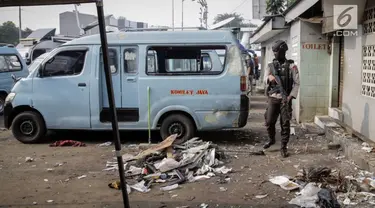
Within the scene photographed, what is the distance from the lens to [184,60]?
25.0 feet

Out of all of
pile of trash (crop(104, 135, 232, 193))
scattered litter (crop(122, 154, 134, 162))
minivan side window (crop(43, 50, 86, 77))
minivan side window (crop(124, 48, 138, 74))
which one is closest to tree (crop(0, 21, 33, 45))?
minivan side window (crop(43, 50, 86, 77))

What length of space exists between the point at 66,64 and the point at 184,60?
2.32 m

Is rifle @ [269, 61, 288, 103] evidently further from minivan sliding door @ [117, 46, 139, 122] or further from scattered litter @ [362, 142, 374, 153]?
minivan sliding door @ [117, 46, 139, 122]

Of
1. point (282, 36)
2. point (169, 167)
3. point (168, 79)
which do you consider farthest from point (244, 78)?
point (282, 36)

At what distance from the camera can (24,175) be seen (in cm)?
586

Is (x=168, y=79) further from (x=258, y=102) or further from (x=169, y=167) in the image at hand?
(x=258, y=102)

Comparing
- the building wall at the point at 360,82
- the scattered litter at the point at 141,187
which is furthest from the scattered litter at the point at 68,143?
the building wall at the point at 360,82

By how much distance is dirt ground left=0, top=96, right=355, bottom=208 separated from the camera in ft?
15.5

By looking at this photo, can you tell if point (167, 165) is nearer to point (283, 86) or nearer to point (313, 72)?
point (283, 86)

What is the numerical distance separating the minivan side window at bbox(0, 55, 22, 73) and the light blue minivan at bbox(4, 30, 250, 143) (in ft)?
18.1

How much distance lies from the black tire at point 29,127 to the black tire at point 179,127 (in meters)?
2.46

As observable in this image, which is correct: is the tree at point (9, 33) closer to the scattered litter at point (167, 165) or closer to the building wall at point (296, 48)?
the building wall at point (296, 48)

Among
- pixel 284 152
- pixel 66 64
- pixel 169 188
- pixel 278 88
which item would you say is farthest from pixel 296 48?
pixel 169 188

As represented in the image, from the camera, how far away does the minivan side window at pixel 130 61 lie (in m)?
7.63
